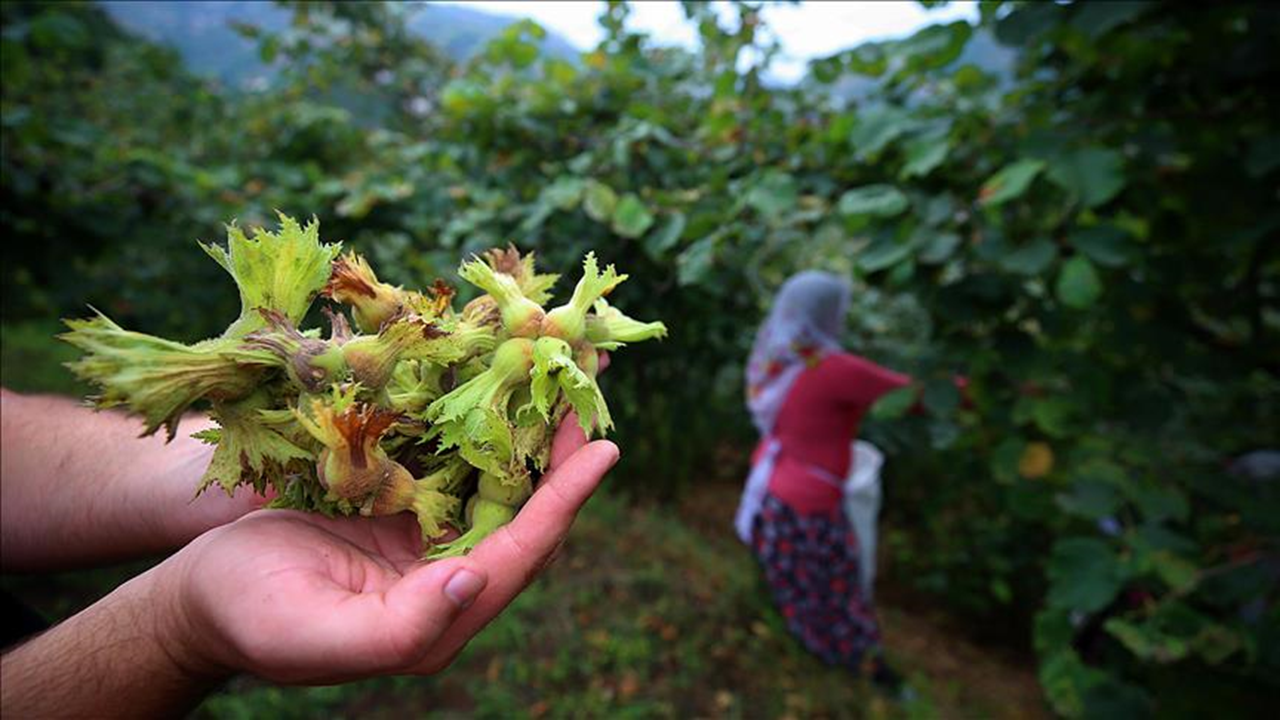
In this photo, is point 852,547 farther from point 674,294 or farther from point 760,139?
point 760,139

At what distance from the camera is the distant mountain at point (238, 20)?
2.65m

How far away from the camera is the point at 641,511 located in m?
4.02

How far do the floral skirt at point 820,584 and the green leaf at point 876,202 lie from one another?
1.94 m

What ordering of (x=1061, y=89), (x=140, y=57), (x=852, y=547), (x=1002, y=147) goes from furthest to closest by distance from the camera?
(x=140, y=57)
(x=852, y=547)
(x=1061, y=89)
(x=1002, y=147)

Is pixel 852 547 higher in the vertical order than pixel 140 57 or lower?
lower

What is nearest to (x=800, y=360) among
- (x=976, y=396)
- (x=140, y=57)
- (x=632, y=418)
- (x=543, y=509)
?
(x=632, y=418)

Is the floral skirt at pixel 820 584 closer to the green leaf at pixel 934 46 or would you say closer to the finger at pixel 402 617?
the green leaf at pixel 934 46

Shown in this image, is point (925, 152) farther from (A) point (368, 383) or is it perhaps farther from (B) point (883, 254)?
(A) point (368, 383)

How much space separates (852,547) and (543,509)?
291 centimetres

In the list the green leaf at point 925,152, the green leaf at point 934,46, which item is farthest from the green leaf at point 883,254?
the green leaf at point 934,46

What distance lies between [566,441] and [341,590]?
1.05ft

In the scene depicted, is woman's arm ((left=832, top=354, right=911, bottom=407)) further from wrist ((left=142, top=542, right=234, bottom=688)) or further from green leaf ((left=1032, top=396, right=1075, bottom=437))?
wrist ((left=142, top=542, right=234, bottom=688))

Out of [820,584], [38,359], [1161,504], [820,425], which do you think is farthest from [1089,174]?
[38,359]

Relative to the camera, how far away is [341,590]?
0.71m
